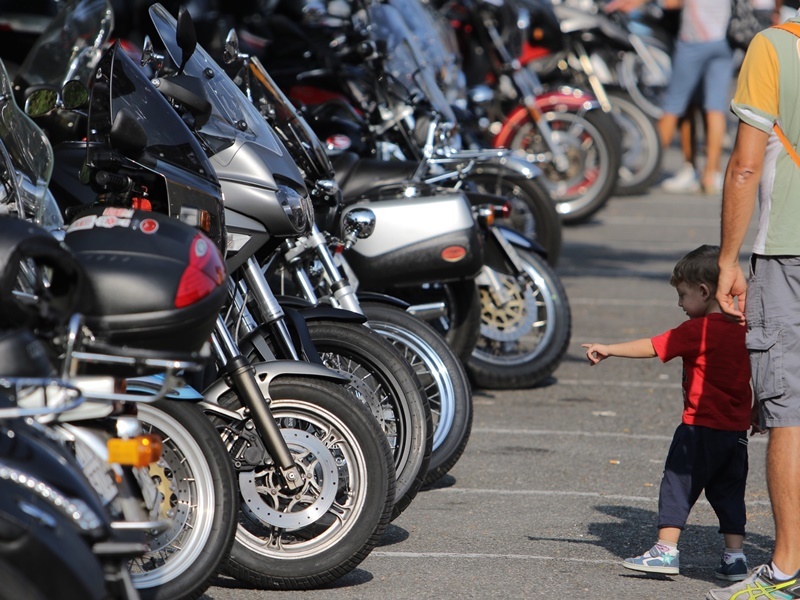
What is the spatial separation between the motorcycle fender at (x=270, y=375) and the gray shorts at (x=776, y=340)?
51.6 inches

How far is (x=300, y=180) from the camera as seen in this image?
15.9 feet

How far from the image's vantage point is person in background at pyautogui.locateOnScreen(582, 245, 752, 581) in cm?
473

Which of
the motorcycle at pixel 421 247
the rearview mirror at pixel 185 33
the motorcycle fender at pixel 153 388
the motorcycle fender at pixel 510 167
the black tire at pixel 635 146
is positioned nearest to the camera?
the motorcycle fender at pixel 153 388

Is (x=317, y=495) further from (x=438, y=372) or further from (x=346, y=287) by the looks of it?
(x=438, y=372)

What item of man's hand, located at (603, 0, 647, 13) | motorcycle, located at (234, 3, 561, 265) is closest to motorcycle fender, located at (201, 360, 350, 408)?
motorcycle, located at (234, 3, 561, 265)

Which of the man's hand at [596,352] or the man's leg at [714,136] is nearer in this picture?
the man's hand at [596,352]

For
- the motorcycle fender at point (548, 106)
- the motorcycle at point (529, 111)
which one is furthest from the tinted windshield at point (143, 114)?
the motorcycle fender at point (548, 106)

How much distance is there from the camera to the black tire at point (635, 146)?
13531 mm

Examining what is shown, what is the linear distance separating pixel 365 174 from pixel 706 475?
8.62 ft

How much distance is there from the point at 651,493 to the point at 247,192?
2.33 meters

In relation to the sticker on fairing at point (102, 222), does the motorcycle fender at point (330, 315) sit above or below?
below

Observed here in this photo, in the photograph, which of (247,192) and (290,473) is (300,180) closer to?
(247,192)

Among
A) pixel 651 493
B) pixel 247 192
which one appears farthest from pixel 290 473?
pixel 651 493

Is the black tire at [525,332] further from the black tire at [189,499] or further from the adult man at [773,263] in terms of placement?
the black tire at [189,499]
